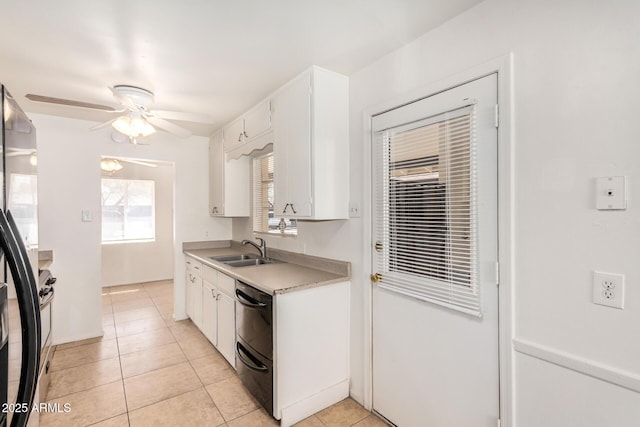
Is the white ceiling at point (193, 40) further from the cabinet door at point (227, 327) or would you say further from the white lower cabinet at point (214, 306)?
the cabinet door at point (227, 327)

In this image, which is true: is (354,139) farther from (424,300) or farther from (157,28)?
(157,28)

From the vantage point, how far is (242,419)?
204cm

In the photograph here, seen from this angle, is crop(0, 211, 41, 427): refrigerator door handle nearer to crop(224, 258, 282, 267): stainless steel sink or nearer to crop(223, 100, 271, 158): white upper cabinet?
crop(223, 100, 271, 158): white upper cabinet

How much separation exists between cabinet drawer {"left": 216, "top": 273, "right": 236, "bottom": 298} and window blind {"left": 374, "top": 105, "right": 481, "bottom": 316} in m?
1.18

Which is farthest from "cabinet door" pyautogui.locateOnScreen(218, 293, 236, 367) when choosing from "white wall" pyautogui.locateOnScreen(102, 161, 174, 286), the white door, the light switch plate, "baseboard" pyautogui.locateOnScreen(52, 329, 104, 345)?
"white wall" pyautogui.locateOnScreen(102, 161, 174, 286)

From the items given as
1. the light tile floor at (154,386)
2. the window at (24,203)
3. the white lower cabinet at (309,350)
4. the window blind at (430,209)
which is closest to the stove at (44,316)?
the light tile floor at (154,386)

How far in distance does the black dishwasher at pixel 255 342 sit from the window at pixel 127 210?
13.8ft

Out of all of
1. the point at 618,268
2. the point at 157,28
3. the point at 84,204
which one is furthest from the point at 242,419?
the point at 84,204

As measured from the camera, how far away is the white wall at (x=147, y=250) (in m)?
5.37

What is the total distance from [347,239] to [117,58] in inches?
75.4

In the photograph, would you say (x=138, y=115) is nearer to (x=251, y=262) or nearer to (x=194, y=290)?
(x=251, y=262)

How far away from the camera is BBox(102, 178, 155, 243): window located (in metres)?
5.40

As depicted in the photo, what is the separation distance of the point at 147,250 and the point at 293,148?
Answer: 4626 mm

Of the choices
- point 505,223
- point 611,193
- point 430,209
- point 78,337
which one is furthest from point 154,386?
point 611,193
